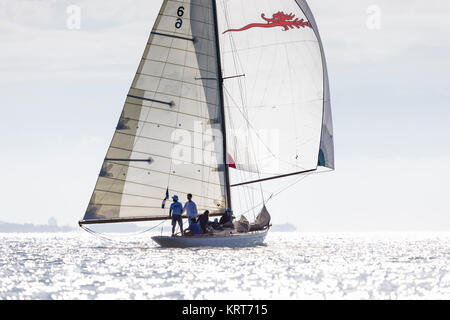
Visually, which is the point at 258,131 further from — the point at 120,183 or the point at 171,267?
the point at 171,267

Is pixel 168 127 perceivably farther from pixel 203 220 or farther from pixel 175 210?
pixel 203 220

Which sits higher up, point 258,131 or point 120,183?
point 258,131

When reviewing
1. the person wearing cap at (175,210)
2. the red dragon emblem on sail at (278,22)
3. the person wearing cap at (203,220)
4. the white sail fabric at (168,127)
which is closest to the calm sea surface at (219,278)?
the person wearing cap at (203,220)

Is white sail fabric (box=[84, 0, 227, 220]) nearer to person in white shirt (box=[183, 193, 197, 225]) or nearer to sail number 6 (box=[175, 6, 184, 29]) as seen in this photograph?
sail number 6 (box=[175, 6, 184, 29])

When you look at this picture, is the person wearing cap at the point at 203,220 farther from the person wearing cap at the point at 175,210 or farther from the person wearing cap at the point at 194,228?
the person wearing cap at the point at 175,210

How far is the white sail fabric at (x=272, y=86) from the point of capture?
136 feet

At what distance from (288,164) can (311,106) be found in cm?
315

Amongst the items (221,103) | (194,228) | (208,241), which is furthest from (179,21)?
(208,241)

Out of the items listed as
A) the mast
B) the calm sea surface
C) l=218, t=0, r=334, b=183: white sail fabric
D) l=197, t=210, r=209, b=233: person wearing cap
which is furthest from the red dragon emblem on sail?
the calm sea surface

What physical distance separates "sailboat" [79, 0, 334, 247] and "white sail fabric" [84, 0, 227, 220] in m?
0.05

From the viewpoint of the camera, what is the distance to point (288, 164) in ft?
137

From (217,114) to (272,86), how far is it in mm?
3350

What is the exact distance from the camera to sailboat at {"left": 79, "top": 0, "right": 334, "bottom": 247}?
38594 mm
